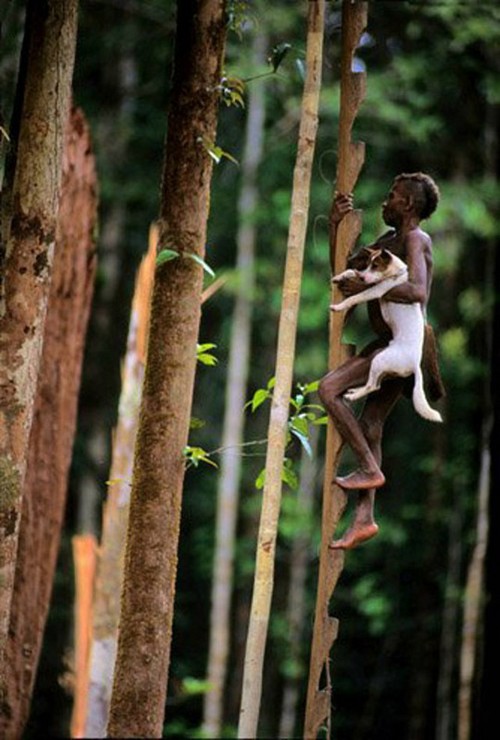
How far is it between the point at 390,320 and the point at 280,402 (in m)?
0.48

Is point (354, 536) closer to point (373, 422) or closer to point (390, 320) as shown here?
point (373, 422)

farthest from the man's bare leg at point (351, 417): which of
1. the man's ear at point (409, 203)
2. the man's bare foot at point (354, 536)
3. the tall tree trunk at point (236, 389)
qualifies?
the tall tree trunk at point (236, 389)

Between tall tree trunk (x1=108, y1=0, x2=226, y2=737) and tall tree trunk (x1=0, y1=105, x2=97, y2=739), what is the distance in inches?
67.7

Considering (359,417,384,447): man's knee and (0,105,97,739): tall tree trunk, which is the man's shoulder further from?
(0,105,97,739): tall tree trunk

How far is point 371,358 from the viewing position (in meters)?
3.97

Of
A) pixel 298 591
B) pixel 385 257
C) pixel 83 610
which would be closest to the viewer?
pixel 385 257

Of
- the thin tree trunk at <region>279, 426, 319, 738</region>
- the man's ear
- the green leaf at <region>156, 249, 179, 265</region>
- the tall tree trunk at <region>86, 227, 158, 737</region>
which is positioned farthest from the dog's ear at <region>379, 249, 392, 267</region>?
the thin tree trunk at <region>279, 426, 319, 738</region>

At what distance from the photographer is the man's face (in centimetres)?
405

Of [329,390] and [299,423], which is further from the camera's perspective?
[299,423]

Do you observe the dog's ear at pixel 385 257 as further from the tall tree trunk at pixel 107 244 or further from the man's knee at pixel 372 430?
the tall tree trunk at pixel 107 244

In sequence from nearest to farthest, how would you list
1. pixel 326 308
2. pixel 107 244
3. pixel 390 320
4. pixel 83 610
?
pixel 390 320 → pixel 83 610 → pixel 326 308 → pixel 107 244

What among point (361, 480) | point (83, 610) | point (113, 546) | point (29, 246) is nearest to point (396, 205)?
point (361, 480)

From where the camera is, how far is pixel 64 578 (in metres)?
14.4

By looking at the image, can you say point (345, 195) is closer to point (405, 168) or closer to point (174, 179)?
point (174, 179)
